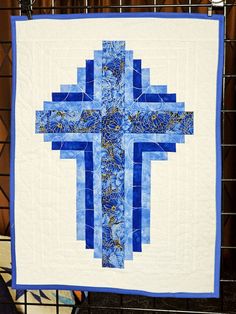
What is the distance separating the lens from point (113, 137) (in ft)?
5.15

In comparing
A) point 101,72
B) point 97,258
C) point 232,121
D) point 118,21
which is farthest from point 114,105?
point 232,121

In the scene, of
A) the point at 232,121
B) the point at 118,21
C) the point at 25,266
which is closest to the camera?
the point at 118,21

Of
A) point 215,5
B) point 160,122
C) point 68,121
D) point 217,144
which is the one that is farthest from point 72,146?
point 215,5

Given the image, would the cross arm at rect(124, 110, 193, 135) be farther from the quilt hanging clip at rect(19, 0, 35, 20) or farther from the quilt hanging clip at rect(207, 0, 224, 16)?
the quilt hanging clip at rect(19, 0, 35, 20)

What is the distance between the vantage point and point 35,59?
159cm

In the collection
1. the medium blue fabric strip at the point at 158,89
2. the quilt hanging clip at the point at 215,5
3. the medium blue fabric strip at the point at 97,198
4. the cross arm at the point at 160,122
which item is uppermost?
the quilt hanging clip at the point at 215,5

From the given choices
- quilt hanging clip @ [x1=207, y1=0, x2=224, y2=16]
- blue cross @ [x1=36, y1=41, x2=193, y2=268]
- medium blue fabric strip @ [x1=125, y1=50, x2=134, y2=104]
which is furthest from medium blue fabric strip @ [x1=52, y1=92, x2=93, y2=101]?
quilt hanging clip @ [x1=207, y1=0, x2=224, y2=16]

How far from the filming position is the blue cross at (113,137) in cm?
155

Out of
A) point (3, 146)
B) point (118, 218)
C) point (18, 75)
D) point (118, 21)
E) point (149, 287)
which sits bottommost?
point (149, 287)

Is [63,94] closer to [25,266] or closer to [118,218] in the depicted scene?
[118,218]

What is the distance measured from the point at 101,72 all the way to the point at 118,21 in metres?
0.16

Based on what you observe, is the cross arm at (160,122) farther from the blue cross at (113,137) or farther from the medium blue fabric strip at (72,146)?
the medium blue fabric strip at (72,146)

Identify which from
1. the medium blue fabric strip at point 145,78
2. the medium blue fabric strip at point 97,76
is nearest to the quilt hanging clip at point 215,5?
the medium blue fabric strip at point 145,78

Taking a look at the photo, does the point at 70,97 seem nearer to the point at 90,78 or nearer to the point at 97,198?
the point at 90,78
